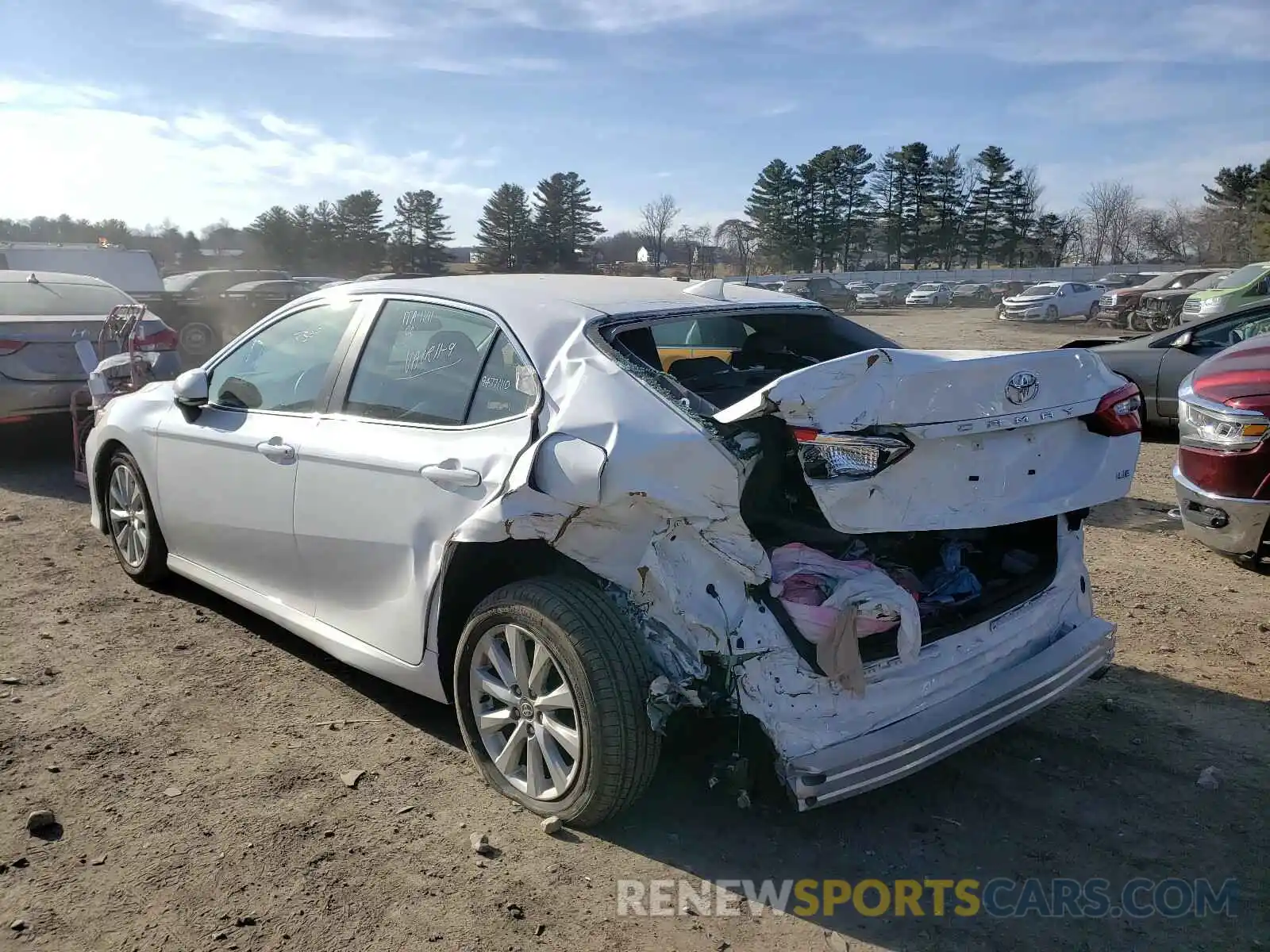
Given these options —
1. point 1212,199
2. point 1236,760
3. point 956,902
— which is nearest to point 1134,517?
point 1236,760

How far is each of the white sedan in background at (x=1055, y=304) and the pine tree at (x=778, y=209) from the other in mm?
43814

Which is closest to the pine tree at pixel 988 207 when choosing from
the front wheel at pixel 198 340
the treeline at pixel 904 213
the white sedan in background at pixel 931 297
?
the treeline at pixel 904 213

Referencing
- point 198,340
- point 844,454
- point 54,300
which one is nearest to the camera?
point 844,454

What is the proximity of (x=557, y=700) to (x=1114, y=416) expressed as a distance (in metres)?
2.02

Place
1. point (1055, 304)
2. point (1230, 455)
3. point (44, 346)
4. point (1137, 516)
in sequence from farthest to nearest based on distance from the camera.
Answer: point (1055, 304) < point (44, 346) < point (1137, 516) < point (1230, 455)

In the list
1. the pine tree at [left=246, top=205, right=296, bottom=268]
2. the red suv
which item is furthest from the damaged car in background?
the pine tree at [left=246, top=205, right=296, bottom=268]

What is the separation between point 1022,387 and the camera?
3000mm

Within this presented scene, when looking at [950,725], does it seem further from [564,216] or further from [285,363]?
[564,216]

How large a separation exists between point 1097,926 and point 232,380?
12.6 feet

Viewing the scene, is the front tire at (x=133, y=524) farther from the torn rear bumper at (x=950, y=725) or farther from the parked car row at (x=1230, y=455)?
the parked car row at (x=1230, y=455)

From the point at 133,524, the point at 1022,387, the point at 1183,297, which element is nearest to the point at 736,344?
the point at 1022,387

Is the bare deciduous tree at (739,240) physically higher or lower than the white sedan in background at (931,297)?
higher

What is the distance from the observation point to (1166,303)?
77.0 feet

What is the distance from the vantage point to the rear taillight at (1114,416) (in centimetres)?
323
